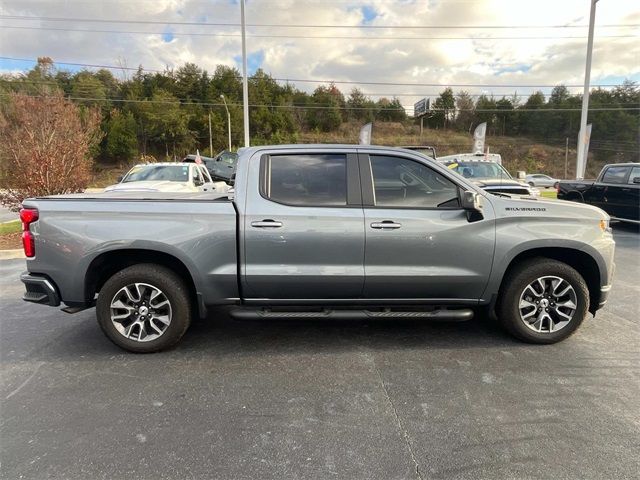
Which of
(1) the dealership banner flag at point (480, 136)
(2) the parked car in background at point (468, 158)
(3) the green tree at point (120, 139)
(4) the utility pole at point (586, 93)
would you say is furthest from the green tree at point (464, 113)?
(2) the parked car in background at point (468, 158)

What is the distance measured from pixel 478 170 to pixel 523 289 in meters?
9.37

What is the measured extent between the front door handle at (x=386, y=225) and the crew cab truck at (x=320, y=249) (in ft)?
0.04

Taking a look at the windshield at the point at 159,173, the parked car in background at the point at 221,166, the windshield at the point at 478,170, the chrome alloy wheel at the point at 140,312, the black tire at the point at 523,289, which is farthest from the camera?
the parked car in background at the point at 221,166

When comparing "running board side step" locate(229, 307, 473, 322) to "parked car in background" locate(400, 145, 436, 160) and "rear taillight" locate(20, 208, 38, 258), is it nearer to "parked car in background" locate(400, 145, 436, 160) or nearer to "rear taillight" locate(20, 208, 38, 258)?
"parked car in background" locate(400, 145, 436, 160)

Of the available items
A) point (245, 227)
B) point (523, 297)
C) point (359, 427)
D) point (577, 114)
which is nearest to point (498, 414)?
point (359, 427)

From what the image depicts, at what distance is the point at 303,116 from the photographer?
6944 centimetres

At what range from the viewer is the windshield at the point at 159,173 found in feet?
35.9

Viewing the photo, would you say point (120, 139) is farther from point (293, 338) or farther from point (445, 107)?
point (293, 338)

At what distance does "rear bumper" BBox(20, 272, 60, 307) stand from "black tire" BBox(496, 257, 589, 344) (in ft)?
13.7

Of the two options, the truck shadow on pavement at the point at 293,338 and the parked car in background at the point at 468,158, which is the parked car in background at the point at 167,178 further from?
the parked car in background at the point at 468,158

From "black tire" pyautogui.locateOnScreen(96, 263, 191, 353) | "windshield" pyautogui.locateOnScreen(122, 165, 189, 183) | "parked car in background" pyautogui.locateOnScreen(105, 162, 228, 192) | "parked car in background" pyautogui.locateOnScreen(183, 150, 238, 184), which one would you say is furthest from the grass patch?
"parked car in background" pyautogui.locateOnScreen(183, 150, 238, 184)

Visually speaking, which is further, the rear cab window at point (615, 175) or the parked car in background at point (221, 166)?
the parked car in background at point (221, 166)

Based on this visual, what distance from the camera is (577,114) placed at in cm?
7350

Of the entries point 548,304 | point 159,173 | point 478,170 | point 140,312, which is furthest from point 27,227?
point 478,170
